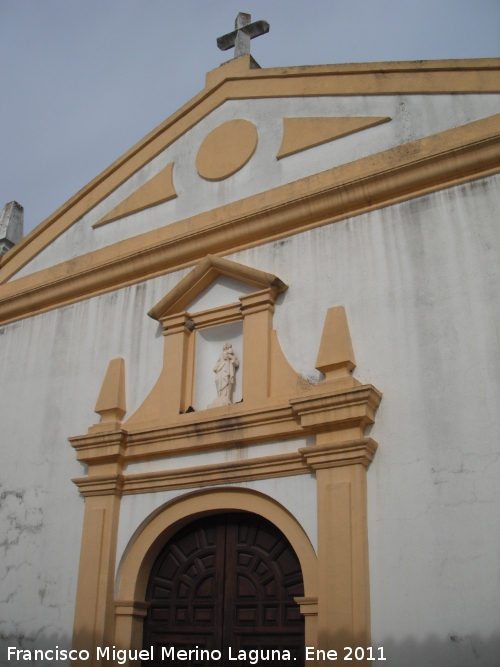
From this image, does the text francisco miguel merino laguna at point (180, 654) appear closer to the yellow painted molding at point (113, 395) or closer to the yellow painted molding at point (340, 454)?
the yellow painted molding at point (340, 454)

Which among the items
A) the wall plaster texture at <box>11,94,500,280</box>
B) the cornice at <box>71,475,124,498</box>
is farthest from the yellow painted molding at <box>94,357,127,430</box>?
the wall plaster texture at <box>11,94,500,280</box>

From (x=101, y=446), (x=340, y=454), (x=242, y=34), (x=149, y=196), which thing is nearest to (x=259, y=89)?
(x=242, y=34)

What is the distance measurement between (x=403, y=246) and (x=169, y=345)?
95.7 inches

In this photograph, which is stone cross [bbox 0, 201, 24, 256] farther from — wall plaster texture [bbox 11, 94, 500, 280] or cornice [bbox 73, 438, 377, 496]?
cornice [bbox 73, 438, 377, 496]

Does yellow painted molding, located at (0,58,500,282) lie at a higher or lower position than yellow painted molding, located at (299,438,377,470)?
higher

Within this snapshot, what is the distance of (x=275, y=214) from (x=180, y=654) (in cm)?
393

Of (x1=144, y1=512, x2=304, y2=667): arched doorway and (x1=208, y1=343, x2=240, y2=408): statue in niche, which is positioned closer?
(x1=144, y1=512, x2=304, y2=667): arched doorway

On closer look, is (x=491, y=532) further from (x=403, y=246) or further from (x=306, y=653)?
(x=403, y=246)

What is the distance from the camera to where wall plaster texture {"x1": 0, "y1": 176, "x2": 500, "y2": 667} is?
5.14 metres

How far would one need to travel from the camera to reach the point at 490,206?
6.00 meters

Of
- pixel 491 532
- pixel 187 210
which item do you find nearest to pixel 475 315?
pixel 491 532

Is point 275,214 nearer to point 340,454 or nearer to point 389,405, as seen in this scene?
point 389,405

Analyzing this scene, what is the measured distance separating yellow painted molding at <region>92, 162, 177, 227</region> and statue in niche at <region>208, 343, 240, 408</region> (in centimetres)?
207

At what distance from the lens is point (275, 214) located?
706cm
